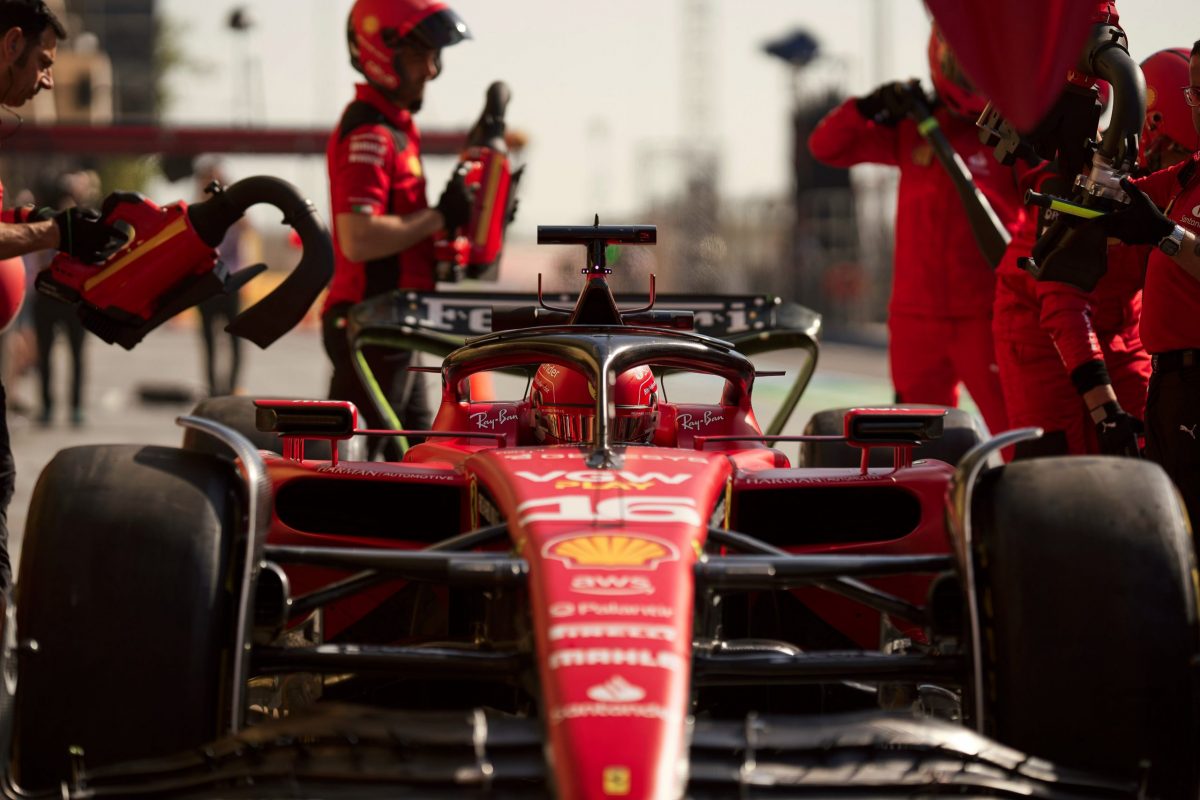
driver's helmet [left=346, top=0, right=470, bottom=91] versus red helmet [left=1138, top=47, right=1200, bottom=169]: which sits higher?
driver's helmet [left=346, top=0, right=470, bottom=91]

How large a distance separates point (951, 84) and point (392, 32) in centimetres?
218

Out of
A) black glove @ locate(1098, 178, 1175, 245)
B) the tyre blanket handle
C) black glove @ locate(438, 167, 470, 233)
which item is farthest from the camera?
black glove @ locate(438, 167, 470, 233)

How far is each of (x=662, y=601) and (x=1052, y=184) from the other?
278 centimetres

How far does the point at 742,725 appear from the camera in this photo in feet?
10.9

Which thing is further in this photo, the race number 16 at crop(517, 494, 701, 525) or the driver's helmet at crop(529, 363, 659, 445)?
the driver's helmet at crop(529, 363, 659, 445)

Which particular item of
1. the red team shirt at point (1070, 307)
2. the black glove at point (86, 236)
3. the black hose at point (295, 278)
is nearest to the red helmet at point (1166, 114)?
the red team shirt at point (1070, 307)

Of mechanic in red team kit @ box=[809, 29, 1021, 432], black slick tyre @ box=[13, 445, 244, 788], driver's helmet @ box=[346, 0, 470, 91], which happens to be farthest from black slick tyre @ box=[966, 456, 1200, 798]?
driver's helmet @ box=[346, 0, 470, 91]

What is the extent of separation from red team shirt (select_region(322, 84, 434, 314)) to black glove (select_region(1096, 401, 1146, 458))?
280 cm

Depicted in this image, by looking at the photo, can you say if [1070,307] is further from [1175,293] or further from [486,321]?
[486,321]

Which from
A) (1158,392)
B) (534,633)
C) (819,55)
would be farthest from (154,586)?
(819,55)

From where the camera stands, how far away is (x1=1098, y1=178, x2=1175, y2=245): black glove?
4.99 meters

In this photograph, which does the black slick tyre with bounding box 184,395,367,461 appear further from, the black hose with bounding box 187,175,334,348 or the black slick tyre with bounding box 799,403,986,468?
the black slick tyre with bounding box 799,403,986,468

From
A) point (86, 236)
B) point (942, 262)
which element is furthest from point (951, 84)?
point (86, 236)

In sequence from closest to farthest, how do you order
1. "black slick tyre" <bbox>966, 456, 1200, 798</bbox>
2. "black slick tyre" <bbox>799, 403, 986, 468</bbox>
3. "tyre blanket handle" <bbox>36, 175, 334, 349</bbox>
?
"black slick tyre" <bbox>966, 456, 1200, 798</bbox> < "tyre blanket handle" <bbox>36, 175, 334, 349</bbox> < "black slick tyre" <bbox>799, 403, 986, 468</bbox>
